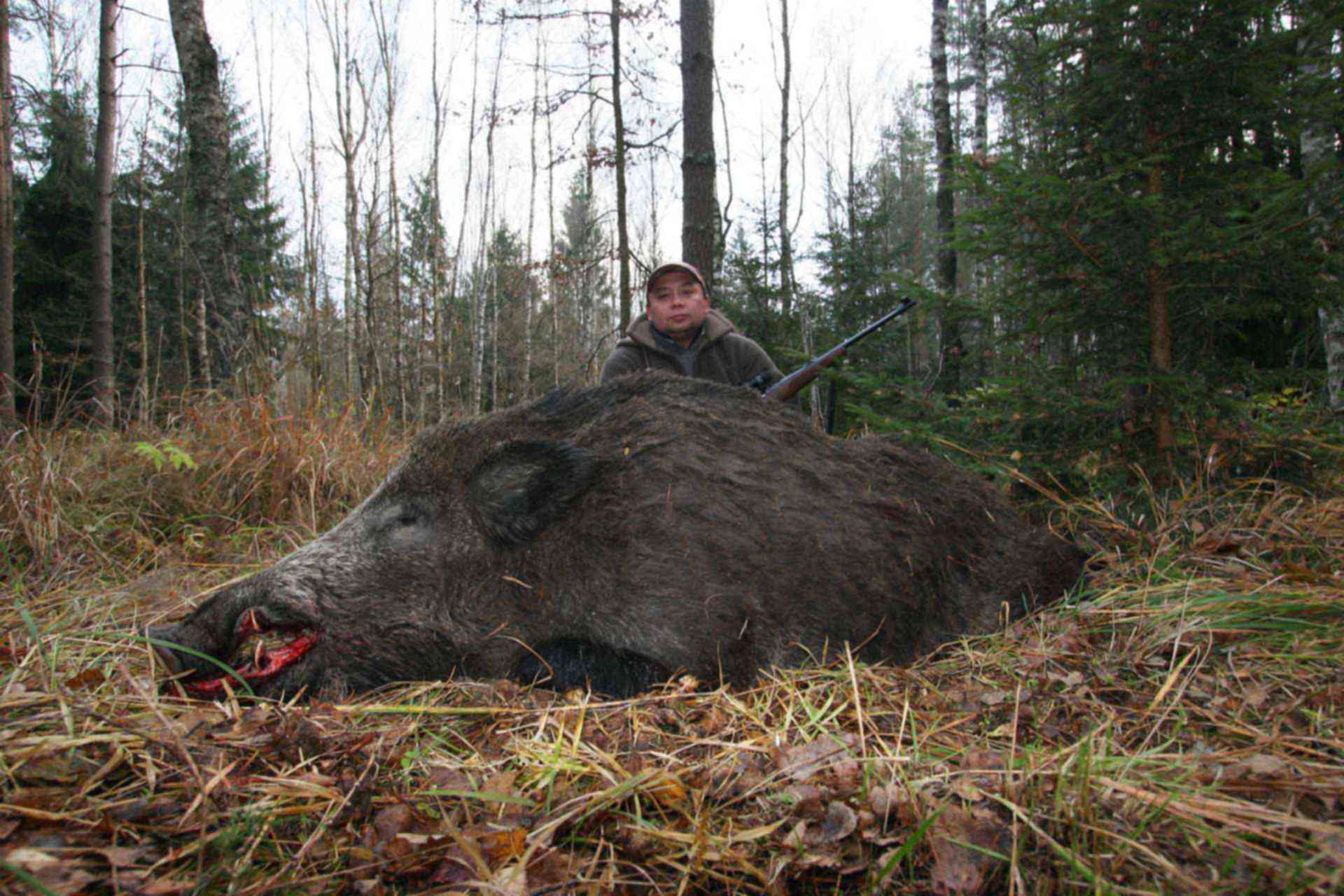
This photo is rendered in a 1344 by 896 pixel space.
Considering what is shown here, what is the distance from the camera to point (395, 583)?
8.10ft

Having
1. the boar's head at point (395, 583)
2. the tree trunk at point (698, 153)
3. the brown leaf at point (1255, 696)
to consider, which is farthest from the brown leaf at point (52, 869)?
the tree trunk at point (698, 153)

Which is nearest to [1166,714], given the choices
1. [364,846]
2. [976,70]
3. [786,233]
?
[364,846]

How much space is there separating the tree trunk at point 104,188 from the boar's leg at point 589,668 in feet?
33.5

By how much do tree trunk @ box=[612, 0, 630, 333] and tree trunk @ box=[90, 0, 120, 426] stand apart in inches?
285

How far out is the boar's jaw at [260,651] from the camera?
2.11 meters

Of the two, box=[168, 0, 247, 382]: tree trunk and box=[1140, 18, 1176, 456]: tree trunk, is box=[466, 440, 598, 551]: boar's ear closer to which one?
box=[1140, 18, 1176, 456]: tree trunk

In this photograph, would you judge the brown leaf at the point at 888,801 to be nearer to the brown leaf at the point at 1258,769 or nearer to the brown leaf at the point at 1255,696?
the brown leaf at the point at 1258,769

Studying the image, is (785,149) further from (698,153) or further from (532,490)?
(532,490)

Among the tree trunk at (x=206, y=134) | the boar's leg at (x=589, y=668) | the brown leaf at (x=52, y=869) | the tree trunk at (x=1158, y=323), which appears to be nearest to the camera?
the brown leaf at (x=52, y=869)

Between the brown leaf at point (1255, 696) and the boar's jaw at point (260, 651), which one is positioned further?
the boar's jaw at point (260, 651)

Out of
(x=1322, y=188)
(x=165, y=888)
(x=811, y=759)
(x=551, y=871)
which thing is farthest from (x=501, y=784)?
(x=1322, y=188)

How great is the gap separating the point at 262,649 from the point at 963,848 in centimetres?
215

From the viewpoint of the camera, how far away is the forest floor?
1.12 metres

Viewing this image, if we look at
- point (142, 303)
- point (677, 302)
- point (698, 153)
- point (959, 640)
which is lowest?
point (959, 640)
